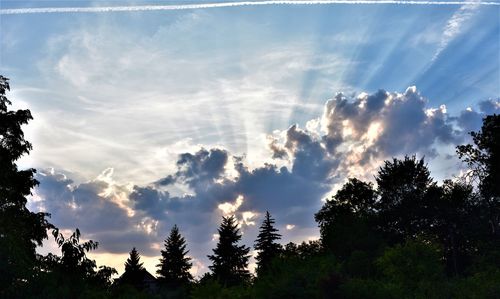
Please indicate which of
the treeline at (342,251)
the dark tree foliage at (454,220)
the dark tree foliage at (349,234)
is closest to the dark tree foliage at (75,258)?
the treeline at (342,251)

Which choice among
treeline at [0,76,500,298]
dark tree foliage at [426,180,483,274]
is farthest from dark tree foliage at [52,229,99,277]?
dark tree foliage at [426,180,483,274]

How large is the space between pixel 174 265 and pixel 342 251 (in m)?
27.2

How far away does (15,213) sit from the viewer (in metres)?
20.9

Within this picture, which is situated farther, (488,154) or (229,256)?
(229,256)

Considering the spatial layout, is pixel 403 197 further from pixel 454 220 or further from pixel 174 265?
pixel 174 265

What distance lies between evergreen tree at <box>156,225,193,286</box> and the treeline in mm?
148

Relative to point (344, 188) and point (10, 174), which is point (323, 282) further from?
point (344, 188)

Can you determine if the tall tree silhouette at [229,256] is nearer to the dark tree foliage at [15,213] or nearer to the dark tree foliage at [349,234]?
the dark tree foliage at [349,234]

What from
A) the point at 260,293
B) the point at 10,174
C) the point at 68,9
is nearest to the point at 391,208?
the point at 260,293

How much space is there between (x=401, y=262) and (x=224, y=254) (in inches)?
1808

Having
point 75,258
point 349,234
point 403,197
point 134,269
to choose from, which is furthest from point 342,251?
point 75,258

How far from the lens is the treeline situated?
20.2 m

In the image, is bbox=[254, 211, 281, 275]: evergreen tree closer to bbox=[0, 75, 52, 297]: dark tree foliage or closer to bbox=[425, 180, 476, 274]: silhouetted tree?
bbox=[425, 180, 476, 274]: silhouetted tree

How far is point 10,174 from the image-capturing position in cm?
2092
